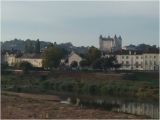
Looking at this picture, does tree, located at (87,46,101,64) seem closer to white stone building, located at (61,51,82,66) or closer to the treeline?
white stone building, located at (61,51,82,66)

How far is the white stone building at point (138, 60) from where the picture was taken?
97500 mm

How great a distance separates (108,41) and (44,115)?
14401cm

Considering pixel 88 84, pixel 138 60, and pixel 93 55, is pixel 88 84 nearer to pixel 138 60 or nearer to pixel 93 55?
pixel 93 55

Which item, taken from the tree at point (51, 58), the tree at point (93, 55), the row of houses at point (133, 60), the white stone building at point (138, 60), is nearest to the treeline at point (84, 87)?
the tree at point (51, 58)

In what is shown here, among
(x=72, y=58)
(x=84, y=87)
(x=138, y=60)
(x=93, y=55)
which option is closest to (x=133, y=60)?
(x=138, y=60)

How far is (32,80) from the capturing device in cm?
6650

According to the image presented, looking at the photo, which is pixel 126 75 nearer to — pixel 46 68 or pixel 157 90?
pixel 157 90

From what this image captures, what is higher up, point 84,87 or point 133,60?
point 133,60

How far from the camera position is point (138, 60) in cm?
10112

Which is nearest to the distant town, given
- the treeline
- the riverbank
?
the riverbank

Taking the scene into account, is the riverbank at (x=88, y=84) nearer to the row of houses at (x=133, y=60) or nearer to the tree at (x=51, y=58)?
the tree at (x=51, y=58)

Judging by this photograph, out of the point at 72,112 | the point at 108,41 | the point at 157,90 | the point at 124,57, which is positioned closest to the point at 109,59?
the point at 124,57

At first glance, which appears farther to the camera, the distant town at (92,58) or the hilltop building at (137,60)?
the hilltop building at (137,60)

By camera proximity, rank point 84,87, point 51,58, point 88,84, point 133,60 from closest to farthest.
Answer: point 84,87 < point 88,84 < point 51,58 < point 133,60
